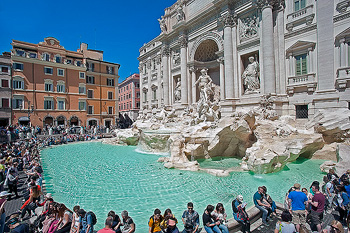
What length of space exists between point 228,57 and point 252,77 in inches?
110

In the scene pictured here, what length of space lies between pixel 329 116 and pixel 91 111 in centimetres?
3202

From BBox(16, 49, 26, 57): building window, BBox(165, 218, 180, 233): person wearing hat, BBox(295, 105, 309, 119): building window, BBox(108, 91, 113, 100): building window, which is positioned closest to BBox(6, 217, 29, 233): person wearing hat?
BBox(165, 218, 180, 233): person wearing hat

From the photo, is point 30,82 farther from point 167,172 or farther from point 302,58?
point 302,58

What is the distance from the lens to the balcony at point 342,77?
10695 mm

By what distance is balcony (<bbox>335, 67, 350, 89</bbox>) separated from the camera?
10.7 m

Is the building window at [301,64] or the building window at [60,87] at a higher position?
the building window at [60,87]

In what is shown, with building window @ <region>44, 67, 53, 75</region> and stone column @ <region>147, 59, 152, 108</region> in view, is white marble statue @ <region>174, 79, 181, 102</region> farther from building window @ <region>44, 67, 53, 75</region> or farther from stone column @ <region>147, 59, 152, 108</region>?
building window @ <region>44, 67, 53, 75</region>

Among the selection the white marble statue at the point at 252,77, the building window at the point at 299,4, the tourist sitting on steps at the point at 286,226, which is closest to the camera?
the tourist sitting on steps at the point at 286,226

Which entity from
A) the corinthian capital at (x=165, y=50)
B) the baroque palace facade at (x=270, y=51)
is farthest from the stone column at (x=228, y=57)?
the corinthian capital at (x=165, y=50)

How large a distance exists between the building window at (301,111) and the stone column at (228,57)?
481 centimetres

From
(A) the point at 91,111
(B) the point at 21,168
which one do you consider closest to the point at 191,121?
(B) the point at 21,168

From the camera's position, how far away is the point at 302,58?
12.7 m

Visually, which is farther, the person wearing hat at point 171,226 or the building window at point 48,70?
the building window at point 48,70

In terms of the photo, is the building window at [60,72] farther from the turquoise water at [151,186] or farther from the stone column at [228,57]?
the stone column at [228,57]
